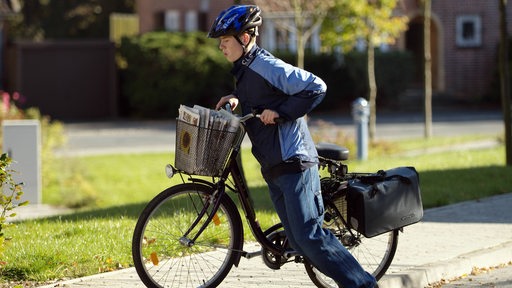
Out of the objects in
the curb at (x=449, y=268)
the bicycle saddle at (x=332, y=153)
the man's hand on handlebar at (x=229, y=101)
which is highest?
the man's hand on handlebar at (x=229, y=101)

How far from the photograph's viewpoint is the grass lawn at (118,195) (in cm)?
742

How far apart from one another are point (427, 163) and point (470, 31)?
20139 mm

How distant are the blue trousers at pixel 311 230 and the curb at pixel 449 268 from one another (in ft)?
2.61

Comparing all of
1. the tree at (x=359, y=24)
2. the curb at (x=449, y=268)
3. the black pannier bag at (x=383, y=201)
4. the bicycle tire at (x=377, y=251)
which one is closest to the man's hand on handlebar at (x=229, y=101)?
the black pannier bag at (x=383, y=201)

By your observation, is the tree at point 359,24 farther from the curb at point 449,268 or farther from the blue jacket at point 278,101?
the blue jacket at point 278,101

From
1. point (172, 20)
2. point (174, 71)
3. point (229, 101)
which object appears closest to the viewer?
point (229, 101)

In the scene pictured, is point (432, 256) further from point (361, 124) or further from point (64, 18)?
point (64, 18)

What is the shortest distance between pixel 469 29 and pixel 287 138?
29438 millimetres

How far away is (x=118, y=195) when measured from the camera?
17.2 metres

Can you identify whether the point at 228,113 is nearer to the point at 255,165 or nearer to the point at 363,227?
the point at 363,227

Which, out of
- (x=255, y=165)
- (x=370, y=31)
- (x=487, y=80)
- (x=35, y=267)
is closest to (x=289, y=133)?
(x=35, y=267)

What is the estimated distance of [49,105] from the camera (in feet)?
104

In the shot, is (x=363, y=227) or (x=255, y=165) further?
(x=255, y=165)

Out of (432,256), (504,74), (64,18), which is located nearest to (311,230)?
(432,256)
